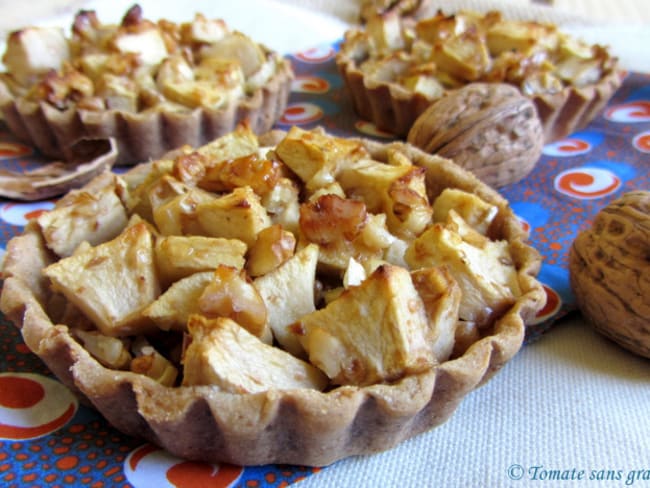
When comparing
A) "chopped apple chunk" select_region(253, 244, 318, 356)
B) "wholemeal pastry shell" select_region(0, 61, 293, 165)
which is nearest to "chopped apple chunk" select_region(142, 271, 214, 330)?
"chopped apple chunk" select_region(253, 244, 318, 356)

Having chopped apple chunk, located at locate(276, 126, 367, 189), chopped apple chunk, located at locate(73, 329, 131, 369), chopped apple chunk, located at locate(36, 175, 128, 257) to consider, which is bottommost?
chopped apple chunk, located at locate(73, 329, 131, 369)

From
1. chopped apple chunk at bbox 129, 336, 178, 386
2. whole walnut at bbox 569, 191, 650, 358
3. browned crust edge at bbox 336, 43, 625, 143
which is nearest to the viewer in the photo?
chopped apple chunk at bbox 129, 336, 178, 386

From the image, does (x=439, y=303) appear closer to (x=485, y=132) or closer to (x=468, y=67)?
(x=485, y=132)

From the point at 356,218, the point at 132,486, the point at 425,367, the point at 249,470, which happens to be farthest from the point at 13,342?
the point at 425,367

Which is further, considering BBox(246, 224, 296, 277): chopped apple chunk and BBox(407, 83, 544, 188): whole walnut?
BBox(407, 83, 544, 188): whole walnut

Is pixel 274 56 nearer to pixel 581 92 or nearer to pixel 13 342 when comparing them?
pixel 581 92

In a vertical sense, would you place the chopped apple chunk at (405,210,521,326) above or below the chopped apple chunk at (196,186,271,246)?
below

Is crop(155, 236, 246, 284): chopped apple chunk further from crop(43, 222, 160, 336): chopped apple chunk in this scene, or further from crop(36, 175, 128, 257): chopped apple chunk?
crop(36, 175, 128, 257): chopped apple chunk

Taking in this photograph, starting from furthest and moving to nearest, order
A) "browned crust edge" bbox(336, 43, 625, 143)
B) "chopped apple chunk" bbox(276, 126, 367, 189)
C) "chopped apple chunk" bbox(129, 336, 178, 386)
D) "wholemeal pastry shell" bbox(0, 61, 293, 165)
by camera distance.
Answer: "browned crust edge" bbox(336, 43, 625, 143)
"wholemeal pastry shell" bbox(0, 61, 293, 165)
"chopped apple chunk" bbox(276, 126, 367, 189)
"chopped apple chunk" bbox(129, 336, 178, 386)
